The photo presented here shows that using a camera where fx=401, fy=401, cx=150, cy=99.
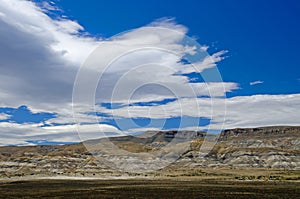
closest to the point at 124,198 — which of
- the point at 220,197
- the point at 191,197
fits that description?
the point at 191,197

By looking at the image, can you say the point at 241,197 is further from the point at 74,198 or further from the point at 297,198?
the point at 74,198

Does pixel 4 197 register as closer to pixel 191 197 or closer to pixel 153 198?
pixel 153 198

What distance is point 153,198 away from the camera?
2304 inches

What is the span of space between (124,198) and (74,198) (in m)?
7.35

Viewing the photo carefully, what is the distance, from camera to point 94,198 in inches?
2336

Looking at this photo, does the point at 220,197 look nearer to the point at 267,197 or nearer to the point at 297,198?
the point at 267,197

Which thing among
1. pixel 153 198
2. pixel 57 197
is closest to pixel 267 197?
pixel 153 198

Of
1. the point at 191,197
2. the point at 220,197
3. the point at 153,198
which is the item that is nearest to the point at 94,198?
the point at 153,198

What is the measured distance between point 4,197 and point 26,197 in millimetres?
3628

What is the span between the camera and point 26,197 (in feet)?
202

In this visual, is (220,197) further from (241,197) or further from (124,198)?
(124,198)

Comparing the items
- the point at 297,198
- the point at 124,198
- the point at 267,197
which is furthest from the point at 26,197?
the point at 297,198

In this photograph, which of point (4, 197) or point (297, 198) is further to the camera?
point (4, 197)

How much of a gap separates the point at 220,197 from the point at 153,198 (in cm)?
1041
